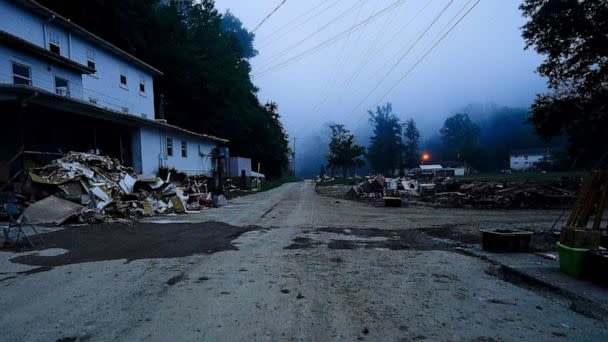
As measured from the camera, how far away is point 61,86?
765 inches

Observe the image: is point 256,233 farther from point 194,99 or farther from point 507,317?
point 194,99

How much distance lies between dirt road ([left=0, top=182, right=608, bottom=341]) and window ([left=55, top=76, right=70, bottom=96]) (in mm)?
14020

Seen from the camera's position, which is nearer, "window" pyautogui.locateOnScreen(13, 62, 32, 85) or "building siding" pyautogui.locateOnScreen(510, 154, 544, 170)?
"window" pyautogui.locateOnScreen(13, 62, 32, 85)

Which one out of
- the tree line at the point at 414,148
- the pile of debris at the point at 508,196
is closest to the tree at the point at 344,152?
the tree line at the point at 414,148

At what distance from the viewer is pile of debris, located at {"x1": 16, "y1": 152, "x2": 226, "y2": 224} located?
12.0m

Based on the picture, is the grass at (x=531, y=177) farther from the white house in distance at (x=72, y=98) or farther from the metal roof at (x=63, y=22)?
the metal roof at (x=63, y=22)

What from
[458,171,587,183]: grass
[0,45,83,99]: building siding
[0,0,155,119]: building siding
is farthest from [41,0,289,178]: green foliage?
[458,171,587,183]: grass

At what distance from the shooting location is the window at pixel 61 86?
19.1 metres

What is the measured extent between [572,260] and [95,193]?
14386 millimetres

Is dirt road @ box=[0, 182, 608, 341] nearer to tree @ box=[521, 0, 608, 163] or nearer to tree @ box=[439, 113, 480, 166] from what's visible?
tree @ box=[521, 0, 608, 163]

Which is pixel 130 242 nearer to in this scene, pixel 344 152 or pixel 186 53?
pixel 186 53

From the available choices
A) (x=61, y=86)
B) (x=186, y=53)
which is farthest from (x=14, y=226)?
(x=186, y=53)

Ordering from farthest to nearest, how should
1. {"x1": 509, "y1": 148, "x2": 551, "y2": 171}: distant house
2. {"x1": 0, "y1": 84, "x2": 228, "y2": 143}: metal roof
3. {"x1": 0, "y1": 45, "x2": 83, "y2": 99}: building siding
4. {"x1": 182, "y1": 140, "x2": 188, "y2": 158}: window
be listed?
{"x1": 509, "y1": 148, "x2": 551, "y2": 171}: distant house → {"x1": 182, "y1": 140, "x2": 188, "y2": 158}: window → {"x1": 0, "y1": 45, "x2": 83, "y2": 99}: building siding → {"x1": 0, "y1": 84, "x2": 228, "y2": 143}: metal roof

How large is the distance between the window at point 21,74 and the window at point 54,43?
3.73 meters
